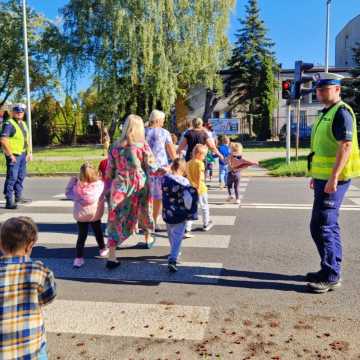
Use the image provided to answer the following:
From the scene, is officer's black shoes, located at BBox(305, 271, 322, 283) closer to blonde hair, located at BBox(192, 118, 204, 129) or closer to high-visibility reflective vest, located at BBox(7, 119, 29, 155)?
blonde hair, located at BBox(192, 118, 204, 129)

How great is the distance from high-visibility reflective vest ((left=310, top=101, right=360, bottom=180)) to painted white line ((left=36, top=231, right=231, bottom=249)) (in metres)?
2.04

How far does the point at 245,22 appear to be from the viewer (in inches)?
1594

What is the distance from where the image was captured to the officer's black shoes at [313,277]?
14.2ft

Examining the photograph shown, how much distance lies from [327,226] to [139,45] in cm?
2578

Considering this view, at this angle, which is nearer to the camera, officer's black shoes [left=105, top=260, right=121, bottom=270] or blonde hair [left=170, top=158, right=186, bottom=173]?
blonde hair [left=170, top=158, right=186, bottom=173]

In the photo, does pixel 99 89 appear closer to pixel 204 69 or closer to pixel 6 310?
pixel 204 69

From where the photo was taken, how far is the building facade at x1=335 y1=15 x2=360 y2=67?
51906mm

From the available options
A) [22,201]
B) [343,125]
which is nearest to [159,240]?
[343,125]

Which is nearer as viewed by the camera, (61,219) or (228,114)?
(61,219)

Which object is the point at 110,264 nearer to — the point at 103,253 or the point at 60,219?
the point at 103,253

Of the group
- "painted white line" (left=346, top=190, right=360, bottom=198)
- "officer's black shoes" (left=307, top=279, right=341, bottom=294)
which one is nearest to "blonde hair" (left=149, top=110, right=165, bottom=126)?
"officer's black shoes" (left=307, top=279, right=341, bottom=294)

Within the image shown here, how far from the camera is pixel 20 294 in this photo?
2193 millimetres

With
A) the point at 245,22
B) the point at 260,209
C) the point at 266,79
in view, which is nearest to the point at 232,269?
the point at 260,209

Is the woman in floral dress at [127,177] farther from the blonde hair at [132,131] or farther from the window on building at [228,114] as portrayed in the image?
the window on building at [228,114]
